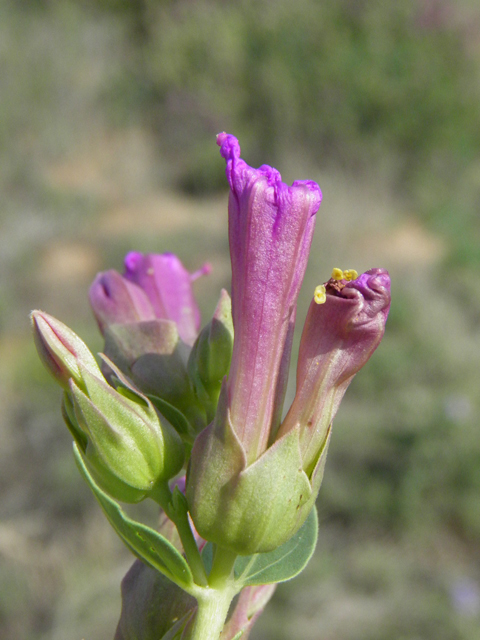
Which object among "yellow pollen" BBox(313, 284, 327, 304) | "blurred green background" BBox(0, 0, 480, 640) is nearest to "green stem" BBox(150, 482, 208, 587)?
"yellow pollen" BBox(313, 284, 327, 304)

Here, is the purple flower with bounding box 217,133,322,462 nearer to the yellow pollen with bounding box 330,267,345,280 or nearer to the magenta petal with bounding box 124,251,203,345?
the yellow pollen with bounding box 330,267,345,280

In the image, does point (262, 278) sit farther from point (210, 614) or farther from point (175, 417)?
point (210, 614)

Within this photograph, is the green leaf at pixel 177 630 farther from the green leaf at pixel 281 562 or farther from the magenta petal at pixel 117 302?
the magenta petal at pixel 117 302

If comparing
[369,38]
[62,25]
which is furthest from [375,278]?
[62,25]

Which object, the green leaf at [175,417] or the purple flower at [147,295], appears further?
the purple flower at [147,295]

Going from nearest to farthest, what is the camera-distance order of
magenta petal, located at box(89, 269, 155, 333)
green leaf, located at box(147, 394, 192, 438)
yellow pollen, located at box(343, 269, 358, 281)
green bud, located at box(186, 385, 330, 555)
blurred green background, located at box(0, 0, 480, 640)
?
green bud, located at box(186, 385, 330, 555), yellow pollen, located at box(343, 269, 358, 281), green leaf, located at box(147, 394, 192, 438), magenta petal, located at box(89, 269, 155, 333), blurred green background, located at box(0, 0, 480, 640)

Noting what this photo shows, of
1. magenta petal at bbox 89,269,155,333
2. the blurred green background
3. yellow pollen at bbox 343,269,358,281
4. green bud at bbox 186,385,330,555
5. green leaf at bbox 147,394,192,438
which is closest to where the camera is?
green bud at bbox 186,385,330,555

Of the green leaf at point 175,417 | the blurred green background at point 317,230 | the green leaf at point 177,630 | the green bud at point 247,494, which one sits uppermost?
the green bud at point 247,494

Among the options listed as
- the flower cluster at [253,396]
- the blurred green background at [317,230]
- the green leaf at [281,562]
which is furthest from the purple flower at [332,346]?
the blurred green background at [317,230]

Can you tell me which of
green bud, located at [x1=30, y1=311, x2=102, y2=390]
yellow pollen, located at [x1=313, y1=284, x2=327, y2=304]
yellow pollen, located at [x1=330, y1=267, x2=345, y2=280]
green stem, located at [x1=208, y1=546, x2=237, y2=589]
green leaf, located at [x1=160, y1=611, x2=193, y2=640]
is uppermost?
yellow pollen, located at [x1=330, y1=267, x2=345, y2=280]
